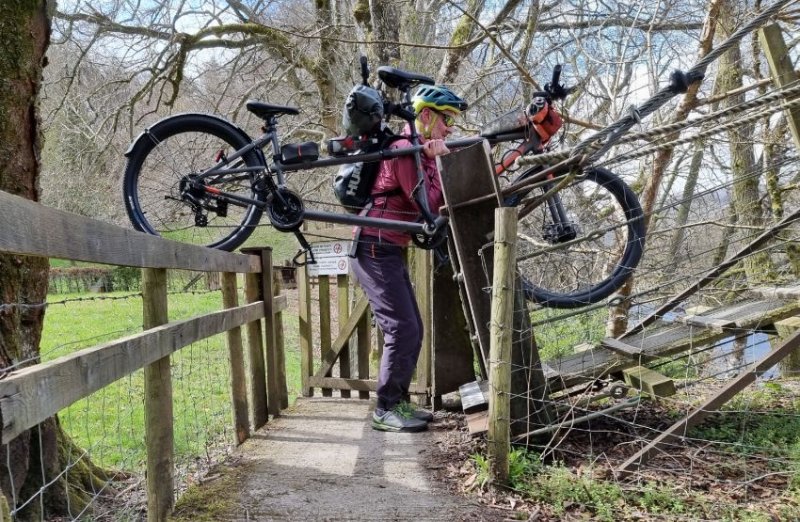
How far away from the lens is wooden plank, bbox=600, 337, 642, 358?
13.3 ft

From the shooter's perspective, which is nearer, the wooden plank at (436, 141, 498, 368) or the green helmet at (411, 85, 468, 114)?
the wooden plank at (436, 141, 498, 368)

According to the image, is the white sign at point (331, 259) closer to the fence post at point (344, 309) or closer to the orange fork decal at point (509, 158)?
the fence post at point (344, 309)

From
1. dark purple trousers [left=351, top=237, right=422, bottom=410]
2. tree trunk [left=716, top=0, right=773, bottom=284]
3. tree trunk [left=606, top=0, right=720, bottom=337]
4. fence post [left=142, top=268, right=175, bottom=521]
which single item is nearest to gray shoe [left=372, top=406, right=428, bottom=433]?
dark purple trousers [left=351, top=237, right=422, bottom=410]

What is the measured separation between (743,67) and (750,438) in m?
5.53

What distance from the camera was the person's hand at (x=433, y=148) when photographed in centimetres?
398

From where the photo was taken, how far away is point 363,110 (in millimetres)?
3854

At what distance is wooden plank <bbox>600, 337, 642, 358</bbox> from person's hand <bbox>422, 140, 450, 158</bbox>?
1.81 m

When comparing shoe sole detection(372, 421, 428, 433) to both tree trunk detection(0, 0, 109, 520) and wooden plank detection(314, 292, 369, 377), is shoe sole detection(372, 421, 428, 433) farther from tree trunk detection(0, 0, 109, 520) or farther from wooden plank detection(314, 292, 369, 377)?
tree trunk detection(0, 0, 109, 520)

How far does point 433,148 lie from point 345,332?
2278 millimetres

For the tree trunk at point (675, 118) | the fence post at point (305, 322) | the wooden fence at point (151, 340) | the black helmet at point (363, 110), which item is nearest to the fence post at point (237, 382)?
the wooden fence at point (151, 340)

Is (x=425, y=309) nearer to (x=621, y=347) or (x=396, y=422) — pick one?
(x=396, y=422)

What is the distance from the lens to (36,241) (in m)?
1.68

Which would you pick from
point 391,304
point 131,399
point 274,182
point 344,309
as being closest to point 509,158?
point 391,304

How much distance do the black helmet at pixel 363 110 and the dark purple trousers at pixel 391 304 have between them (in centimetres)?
78
